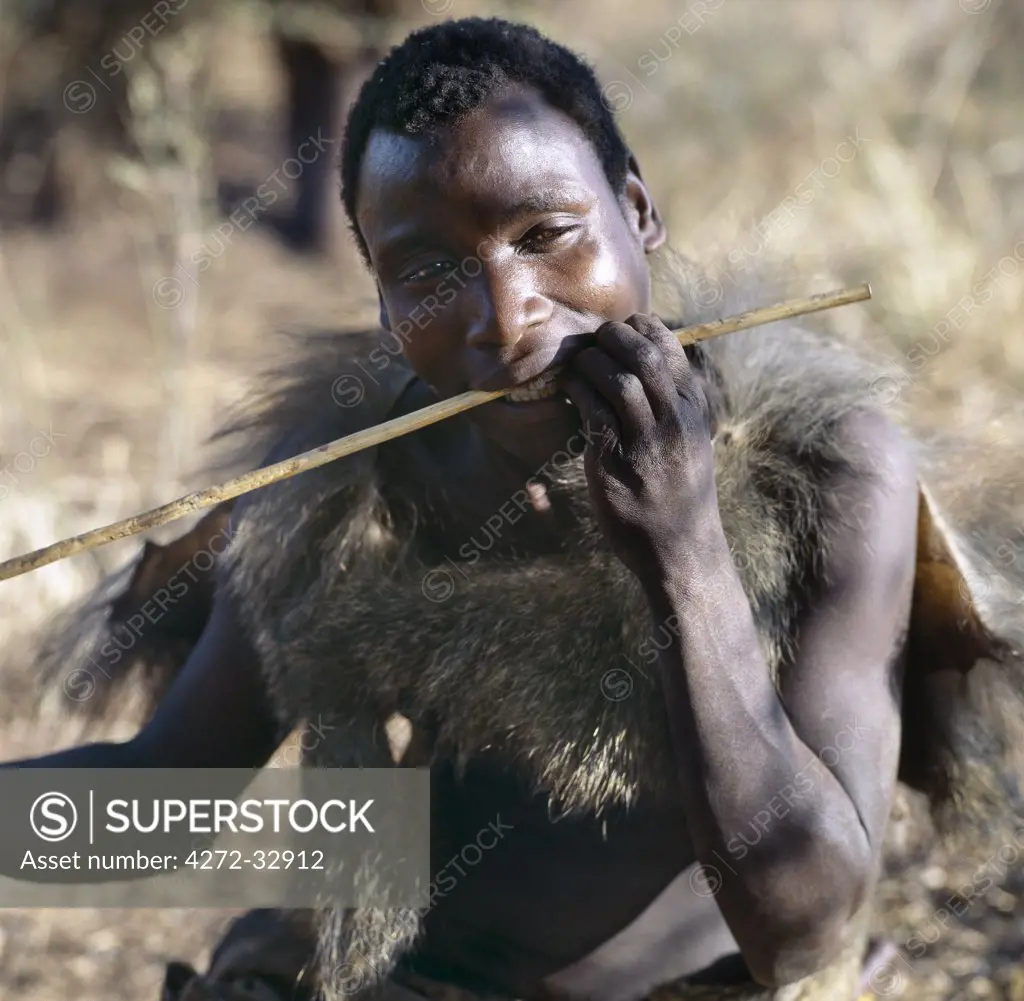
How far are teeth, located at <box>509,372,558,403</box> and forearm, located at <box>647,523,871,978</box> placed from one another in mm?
234

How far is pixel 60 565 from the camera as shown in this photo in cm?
383

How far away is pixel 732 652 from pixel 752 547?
0.20m

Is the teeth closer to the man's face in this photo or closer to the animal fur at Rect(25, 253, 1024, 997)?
the man's face

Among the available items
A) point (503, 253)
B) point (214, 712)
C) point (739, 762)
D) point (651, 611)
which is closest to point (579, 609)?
point (651, 611)

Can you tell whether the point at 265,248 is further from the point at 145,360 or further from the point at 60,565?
the point at 60,565

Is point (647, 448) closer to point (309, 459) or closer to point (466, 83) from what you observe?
point (309, 459)

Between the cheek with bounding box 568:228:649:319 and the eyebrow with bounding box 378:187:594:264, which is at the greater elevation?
the eyebrow with bounding box 378:187:594:264

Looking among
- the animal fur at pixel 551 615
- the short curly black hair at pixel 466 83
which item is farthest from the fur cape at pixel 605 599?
the short curly black hair at pixel 466 83

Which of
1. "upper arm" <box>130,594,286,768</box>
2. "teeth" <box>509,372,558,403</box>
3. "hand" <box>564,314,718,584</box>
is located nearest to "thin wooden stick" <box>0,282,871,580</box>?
"teeth" <box>509,372,558,403</box>

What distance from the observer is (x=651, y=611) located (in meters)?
1.43

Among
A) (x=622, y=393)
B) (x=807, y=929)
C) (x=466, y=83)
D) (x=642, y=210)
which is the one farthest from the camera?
(x=642, y=210)

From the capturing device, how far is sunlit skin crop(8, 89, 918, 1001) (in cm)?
139

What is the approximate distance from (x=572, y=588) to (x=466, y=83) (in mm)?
582

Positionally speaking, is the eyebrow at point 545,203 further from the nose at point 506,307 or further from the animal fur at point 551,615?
the animal fur at point 551,615
